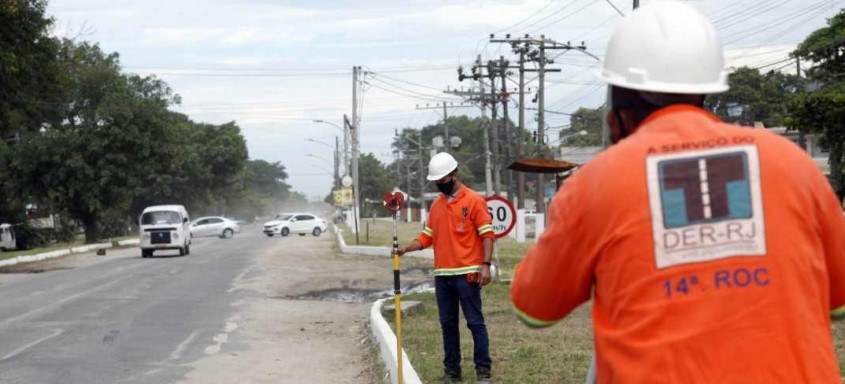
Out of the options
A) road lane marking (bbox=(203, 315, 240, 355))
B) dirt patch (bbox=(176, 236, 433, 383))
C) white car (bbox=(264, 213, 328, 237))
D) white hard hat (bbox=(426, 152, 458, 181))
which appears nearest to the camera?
white hard hat (bbox=(426, 152, 458, 181))

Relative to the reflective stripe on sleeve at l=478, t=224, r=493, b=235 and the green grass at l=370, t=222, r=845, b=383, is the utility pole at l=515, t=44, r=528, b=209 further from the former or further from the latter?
the reflective stripe on sleeve at l=478, t=224, r=493, b=235

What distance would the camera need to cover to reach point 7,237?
5781 cm

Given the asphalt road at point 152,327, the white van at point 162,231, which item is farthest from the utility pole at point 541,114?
the asphalt road at point 152,327

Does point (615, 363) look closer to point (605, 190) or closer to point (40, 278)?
point (605, 190)

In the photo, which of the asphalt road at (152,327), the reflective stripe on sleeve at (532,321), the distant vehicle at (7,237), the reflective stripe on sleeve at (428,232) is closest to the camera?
the reflective stripe on sleeve at (532,321)

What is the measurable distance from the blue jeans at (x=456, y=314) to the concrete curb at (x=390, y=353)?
0.39 metres

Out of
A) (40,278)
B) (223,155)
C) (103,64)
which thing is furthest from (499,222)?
(223,155)

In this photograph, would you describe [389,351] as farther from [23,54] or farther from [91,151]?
[91,151]

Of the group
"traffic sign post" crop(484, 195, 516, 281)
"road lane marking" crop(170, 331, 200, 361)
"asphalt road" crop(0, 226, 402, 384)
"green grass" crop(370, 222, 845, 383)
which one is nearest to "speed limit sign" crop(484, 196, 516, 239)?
"traffic sign post" crop(484, 195, 516, 281)

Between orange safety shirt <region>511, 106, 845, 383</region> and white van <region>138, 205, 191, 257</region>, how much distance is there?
4006 cm

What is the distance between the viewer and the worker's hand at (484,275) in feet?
32.4

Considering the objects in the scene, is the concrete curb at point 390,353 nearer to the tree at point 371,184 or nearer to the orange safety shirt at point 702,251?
the orange safety shirt at point 702,251

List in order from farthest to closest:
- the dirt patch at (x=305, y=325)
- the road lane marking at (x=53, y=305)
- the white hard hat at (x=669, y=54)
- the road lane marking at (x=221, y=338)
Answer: the road lane marking at (x=53, y=305) → the road lane marking at (x=221, y=338) → the dirt patch at (x=305, y=325) → the white hard hat at (x=669, y=54)

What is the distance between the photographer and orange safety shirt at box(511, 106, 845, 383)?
246cm
